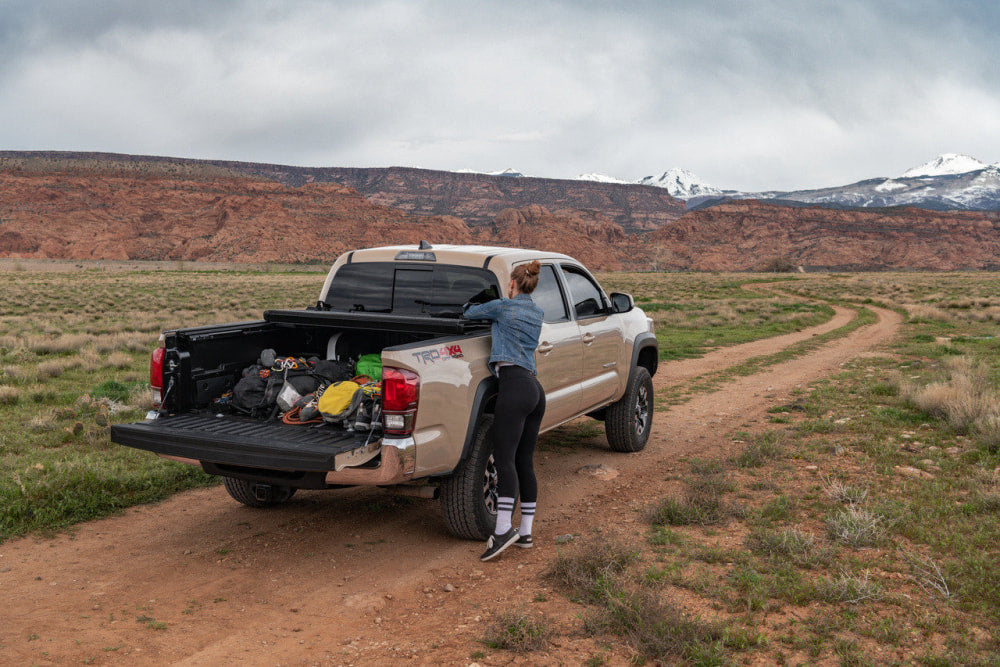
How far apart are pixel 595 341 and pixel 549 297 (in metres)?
0.76

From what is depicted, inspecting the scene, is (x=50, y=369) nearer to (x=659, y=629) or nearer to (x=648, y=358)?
(x=648, y=358)

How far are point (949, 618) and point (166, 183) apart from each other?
467 feet

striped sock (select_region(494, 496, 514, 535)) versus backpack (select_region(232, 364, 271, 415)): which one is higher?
backpack (select_region(232, 364, 271, 415))

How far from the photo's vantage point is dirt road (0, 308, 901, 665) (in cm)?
379

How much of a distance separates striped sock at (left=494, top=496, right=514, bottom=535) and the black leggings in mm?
38

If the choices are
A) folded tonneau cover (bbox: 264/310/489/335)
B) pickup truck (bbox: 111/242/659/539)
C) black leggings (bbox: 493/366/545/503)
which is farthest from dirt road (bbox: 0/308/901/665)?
folded tonneau cover (bbox: 264/310/489/335)

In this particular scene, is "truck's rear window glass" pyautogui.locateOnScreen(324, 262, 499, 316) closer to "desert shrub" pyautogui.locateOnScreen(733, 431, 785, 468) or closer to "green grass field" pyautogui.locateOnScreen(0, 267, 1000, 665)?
"green grass field" pyautogui.locateOnScreen(0, 267, 1000, 665)

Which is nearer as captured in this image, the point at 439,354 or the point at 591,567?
the point at 591,567

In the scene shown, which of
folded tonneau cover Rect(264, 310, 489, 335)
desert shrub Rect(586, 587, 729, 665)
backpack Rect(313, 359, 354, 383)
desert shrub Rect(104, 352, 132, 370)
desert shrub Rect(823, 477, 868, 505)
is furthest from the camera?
desert shrub Rect(104, 352, 132, 370)

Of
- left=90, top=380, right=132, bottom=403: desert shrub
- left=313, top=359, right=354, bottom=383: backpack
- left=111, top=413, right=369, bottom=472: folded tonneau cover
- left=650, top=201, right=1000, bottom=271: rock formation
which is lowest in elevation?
left=90, top=380, right=132, bottom=403: desert shrub

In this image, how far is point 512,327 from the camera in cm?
503

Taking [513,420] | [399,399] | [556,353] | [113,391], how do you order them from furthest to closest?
1. [113,391]
2. [556,353]
3. [513,420]
4. [399,399]

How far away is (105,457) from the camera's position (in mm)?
7336

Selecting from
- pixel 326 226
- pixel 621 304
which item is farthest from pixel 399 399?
pixel 326 226
